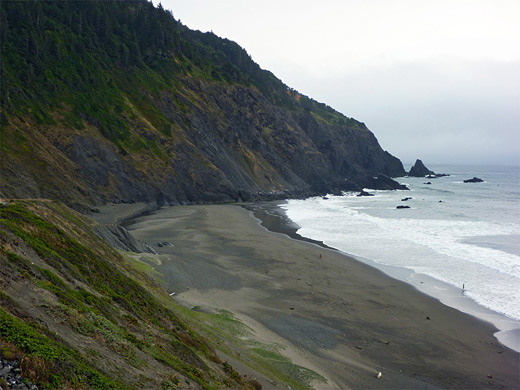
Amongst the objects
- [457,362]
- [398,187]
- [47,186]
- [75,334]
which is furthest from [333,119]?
[75,334]

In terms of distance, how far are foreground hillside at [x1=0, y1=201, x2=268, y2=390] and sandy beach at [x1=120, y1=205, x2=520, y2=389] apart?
3500mm

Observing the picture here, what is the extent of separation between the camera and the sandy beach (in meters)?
14.6

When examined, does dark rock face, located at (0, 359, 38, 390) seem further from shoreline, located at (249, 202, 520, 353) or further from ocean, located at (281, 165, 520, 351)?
ocean, located at (281, 165, 520, 351)

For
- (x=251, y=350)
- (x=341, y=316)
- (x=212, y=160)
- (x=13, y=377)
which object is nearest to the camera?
(x=13, y=377)

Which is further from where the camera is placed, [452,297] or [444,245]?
[444,245]

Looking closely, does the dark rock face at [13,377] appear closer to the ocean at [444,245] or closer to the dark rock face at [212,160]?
the ocean at [444,245]

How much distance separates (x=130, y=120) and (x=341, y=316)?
5719 cm

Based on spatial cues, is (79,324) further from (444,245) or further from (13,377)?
(444,245)

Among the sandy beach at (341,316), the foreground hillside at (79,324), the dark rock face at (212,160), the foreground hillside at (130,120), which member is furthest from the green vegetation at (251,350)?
the foreground hillside at (130,120)

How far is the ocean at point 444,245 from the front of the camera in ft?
76.1

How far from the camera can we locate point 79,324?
299 inches

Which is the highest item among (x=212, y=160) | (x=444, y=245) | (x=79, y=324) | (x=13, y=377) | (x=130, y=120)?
(x=130, y=120)

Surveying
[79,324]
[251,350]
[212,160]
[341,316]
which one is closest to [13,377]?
[79,324]

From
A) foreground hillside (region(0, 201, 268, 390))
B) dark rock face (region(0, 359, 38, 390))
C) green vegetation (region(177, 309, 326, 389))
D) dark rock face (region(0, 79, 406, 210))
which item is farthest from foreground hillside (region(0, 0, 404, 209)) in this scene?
dark rock face (region(0, 359, 38, 390))
